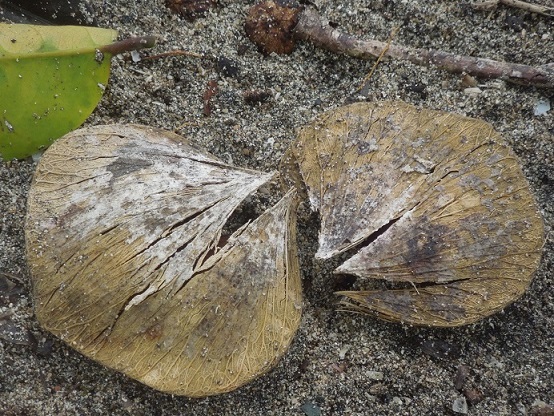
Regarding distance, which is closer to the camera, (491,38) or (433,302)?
(433,302)

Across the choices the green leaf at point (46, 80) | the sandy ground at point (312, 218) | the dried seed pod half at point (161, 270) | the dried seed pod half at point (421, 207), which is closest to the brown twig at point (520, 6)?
the sandy ground at point (312, 218)

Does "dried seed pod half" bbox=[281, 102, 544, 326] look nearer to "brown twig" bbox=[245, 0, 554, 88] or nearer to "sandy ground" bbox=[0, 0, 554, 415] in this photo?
"sandy ground" bbox=[0, 0, 554, 415]

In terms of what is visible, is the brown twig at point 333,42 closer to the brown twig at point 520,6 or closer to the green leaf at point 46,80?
the brown twig at point 520,6

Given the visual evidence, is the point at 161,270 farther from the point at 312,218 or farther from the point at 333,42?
the point at 333,42

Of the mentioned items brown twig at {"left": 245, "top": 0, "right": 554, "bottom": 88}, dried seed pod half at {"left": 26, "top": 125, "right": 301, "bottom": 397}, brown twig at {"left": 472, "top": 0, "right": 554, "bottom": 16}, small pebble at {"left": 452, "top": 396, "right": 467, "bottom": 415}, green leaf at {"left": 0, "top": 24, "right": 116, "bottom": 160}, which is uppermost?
brown twig at {"left": 472, "top": 0, "right": 554, "bottom": 16}

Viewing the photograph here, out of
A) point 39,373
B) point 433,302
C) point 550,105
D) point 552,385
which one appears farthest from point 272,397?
point 550,105

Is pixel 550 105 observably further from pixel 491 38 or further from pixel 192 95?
pixel 192 95

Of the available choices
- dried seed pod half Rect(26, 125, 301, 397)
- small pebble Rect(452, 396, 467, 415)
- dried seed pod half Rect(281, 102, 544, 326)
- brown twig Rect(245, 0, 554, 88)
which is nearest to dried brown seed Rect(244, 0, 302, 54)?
brown twig Rect(245, 0, 554, 88)
